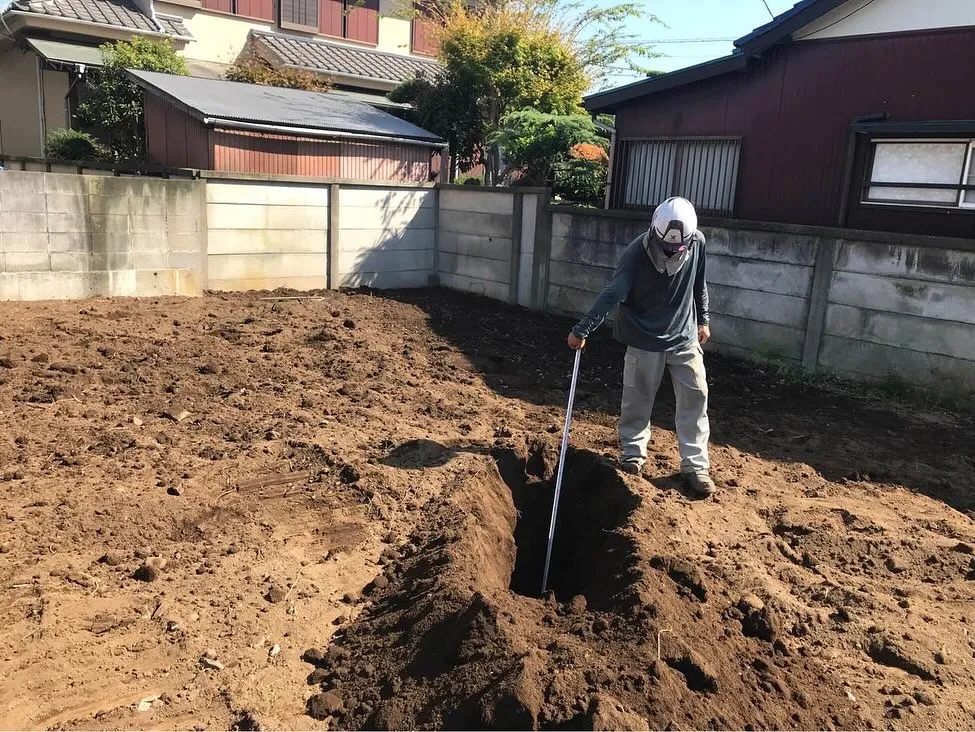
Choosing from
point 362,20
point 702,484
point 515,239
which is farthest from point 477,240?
point 362,20

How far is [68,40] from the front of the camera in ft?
52.6

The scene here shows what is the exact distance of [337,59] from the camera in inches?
758

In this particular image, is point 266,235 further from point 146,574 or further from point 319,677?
point 319,677

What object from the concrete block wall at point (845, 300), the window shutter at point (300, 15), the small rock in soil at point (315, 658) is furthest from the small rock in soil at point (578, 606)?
the window shutter at point (300, 15)

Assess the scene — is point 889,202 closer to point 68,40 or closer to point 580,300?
point 580,300

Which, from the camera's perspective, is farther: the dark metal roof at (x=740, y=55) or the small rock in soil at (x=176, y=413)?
the dark metal roof at (x=740, y=55)

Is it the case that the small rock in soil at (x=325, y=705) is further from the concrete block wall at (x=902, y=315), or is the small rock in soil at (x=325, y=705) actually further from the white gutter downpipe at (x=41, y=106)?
the white gutter downpipe at (x=41, y=106)

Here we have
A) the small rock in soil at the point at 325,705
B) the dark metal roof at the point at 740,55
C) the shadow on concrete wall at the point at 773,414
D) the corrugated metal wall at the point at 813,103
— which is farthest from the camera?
the dark metal roof at the point at 740,55

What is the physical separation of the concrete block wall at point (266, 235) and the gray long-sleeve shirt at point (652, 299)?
6.53m

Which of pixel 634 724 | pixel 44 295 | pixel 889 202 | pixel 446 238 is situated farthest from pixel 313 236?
pixel 634 724

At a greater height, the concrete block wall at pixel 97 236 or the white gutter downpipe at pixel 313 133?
the white gutter downpipe at pixel 313 133

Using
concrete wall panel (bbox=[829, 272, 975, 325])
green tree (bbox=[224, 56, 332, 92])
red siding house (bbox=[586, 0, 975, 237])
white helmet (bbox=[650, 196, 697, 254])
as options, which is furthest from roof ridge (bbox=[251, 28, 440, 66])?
white helmet (bbox=[650, 196, 697, 254])

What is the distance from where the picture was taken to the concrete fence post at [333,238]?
10812 millimetres

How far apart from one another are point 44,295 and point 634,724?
8.17 metres
